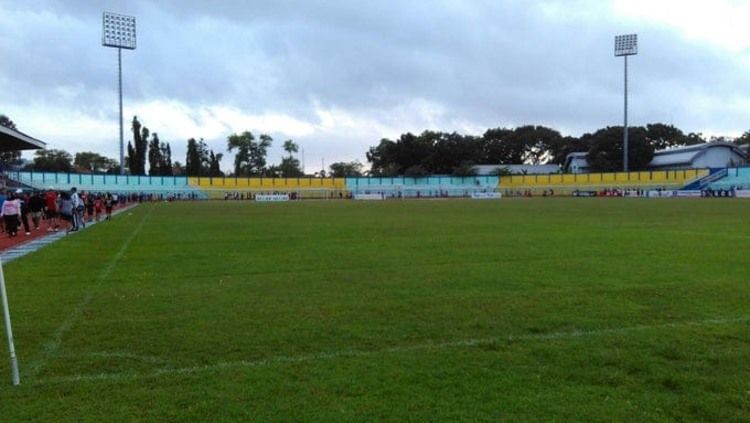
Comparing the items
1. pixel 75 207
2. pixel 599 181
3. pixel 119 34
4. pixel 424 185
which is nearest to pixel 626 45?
pixel 599 181

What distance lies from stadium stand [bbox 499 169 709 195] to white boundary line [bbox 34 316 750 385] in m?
96.1

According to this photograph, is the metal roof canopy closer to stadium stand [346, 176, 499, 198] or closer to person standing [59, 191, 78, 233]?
person standing [59, 191, 78, 233]

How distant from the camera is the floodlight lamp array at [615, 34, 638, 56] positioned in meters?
89.8

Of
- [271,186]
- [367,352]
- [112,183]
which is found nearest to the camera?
[367,352]

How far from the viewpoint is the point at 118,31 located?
256 feet

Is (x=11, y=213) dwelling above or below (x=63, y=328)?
above

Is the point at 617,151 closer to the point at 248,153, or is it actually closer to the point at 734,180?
the point at 734,180

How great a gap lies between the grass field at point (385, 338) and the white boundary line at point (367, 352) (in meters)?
0.03

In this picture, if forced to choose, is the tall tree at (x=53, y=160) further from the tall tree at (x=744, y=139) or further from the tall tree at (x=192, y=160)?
the tall tree at (x=744, y=139)

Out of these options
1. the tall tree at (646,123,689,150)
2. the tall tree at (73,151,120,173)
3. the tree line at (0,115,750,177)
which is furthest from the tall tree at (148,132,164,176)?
the tall tree at (646,123,689,150)

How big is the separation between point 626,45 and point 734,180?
989 inches

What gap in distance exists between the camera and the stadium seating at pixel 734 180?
3443 inches

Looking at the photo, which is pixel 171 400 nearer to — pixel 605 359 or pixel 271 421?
pixel 271 421

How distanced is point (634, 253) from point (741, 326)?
7223 millimetres
